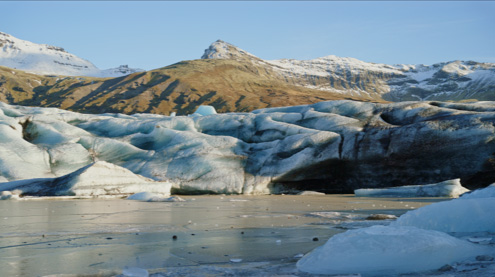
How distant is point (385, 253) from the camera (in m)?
3.79

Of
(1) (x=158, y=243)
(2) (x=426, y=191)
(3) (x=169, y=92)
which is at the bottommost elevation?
(1) (x=158, y=243)

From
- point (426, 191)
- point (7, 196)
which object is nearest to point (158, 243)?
point (7, 196)

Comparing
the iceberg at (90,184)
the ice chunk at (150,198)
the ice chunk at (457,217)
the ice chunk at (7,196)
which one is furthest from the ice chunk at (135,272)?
the ice chunk at (7,196)

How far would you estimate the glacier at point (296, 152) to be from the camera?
19.0 meters

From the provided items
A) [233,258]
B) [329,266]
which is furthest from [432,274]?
[233,258]

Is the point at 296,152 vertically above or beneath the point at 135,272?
above

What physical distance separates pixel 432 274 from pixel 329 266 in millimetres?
764

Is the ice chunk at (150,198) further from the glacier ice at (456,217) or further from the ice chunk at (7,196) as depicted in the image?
the glacier ice at (456,217)

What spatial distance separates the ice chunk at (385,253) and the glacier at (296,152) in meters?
15.4

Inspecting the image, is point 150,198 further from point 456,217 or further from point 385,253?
point 385,253

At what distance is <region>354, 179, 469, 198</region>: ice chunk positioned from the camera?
663 inches

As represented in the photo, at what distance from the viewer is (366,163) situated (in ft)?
66.1

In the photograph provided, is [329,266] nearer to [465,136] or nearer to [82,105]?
[465,136]

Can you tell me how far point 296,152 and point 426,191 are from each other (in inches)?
216
